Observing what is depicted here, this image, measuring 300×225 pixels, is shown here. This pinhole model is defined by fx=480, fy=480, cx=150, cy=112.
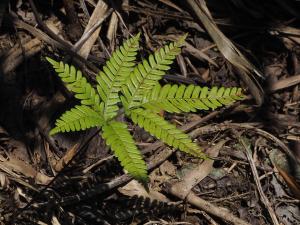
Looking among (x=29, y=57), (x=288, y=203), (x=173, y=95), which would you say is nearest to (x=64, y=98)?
(x=29, y=57)

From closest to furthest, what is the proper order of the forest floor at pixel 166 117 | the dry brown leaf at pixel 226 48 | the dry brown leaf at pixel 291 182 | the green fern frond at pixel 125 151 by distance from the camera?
the green fern frond at pixel 125 151
the dry brown leaf at pixel 226 48
the forest floor at pixel 166 117
the dry brown leaf at pixel 291 182

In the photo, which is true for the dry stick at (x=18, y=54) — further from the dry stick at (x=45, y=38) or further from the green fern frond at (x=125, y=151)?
the green fern frond at (x=125, y=151)

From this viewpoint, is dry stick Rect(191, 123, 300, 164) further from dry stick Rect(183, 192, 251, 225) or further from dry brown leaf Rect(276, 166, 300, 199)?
dry stick Rect(183, 192, 251, 225)

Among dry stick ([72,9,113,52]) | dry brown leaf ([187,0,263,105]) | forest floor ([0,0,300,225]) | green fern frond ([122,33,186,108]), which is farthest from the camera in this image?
dry stick ([72,9,113,52])

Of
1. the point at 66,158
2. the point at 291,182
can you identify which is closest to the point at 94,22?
the point at 66,158

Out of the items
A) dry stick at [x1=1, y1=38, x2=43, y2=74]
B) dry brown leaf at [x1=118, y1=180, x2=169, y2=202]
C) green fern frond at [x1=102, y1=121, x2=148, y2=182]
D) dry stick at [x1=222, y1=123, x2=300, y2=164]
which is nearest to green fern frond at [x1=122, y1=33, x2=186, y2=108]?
green fern frond at [x1=102, y1=121, x2=148, y2=182]

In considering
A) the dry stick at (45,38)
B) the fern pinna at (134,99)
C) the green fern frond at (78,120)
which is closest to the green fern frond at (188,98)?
the fern pinna at (134,99)
